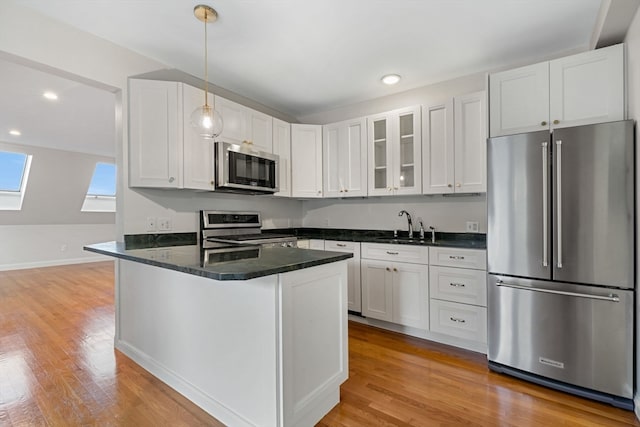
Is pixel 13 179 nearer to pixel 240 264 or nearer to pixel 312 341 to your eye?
pixel 240 264

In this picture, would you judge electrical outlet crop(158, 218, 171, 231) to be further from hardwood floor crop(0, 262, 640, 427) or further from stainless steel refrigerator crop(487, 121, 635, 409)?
stainless steel refrigerator crop(487, 121, 635, 409)

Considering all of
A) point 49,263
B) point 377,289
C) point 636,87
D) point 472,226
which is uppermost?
point 636,87

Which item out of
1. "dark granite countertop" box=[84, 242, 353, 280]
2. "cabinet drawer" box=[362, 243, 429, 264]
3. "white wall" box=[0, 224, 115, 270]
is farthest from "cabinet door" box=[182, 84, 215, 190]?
"white wall" box=[0, 224, 115, 270]

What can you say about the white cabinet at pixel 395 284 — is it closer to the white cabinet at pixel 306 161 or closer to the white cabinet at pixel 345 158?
the white cabinet at pixel 345 158

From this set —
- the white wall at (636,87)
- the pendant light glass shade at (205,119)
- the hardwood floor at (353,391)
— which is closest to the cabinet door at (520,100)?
the white wall at (636,87)

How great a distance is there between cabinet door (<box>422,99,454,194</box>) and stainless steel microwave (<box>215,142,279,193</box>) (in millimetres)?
1586

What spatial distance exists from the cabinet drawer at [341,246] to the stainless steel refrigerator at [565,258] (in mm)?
1287

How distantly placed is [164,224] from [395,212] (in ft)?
7.81

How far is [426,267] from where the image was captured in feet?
9.07

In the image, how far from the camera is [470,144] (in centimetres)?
276

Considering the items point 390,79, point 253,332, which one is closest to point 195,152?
point 253,332

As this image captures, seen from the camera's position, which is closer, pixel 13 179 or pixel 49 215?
pixel 13 179

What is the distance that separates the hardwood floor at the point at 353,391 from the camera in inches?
67.9

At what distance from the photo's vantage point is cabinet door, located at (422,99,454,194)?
Answer: 2.87 metres
